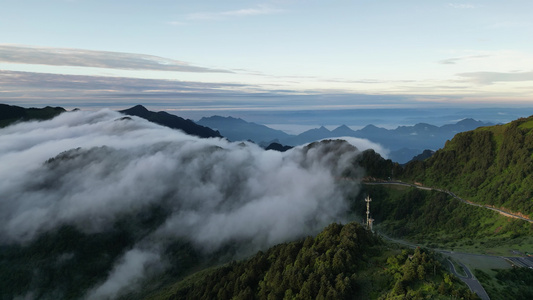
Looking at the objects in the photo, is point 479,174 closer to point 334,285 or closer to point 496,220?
point 496,220

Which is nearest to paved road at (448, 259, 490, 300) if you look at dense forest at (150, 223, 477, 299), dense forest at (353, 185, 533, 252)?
dense forest at (150, 223, 477, 299)

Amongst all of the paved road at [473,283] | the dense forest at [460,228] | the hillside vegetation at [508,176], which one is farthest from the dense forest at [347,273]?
the hillside vegetation at [508,176]

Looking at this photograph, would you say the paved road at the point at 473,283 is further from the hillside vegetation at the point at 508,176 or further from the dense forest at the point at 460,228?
the hillside vegetation at the point at 508,176

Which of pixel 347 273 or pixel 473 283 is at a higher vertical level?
pixel 347 273

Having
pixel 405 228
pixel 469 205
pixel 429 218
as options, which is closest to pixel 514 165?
pixel 469 205

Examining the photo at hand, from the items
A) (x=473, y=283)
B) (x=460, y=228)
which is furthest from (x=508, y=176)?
(x=473, y=283)

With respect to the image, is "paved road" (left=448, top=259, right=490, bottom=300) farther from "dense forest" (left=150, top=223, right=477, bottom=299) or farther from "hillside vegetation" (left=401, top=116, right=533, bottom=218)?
"hillside vegetation" (left=401, top=116, right=533, bottom=218)

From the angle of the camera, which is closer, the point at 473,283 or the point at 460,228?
the point at 473,283

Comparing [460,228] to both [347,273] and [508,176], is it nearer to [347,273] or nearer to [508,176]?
[508,176]

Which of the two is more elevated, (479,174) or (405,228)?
(479,174)
